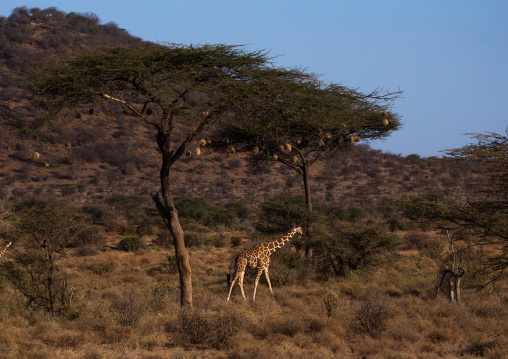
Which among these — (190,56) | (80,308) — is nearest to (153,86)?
(190,56)

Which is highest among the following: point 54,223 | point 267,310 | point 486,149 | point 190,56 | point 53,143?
point 53,143

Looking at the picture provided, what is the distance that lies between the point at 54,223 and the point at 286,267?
6.54m

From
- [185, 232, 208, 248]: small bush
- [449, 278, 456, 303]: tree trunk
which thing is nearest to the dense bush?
[185, 232, 208, 248]: small bush

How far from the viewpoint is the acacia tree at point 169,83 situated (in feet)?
30.1

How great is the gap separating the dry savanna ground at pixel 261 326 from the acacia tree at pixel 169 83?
1344 millimetres

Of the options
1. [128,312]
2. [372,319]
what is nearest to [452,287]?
[372,319]

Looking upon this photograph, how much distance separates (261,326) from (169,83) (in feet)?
15.5

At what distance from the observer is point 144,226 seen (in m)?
28.1

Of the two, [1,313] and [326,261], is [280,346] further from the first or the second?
[326,261]

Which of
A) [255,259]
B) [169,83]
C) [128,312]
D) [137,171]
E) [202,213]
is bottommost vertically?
[128,312]

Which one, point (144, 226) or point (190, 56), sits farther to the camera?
point (144, 226)

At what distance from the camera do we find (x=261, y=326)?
891cm

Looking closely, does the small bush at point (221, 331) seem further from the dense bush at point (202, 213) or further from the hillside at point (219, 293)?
the dense bush at point (202, 213)

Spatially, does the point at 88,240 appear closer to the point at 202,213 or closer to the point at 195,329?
the point at 202,213
